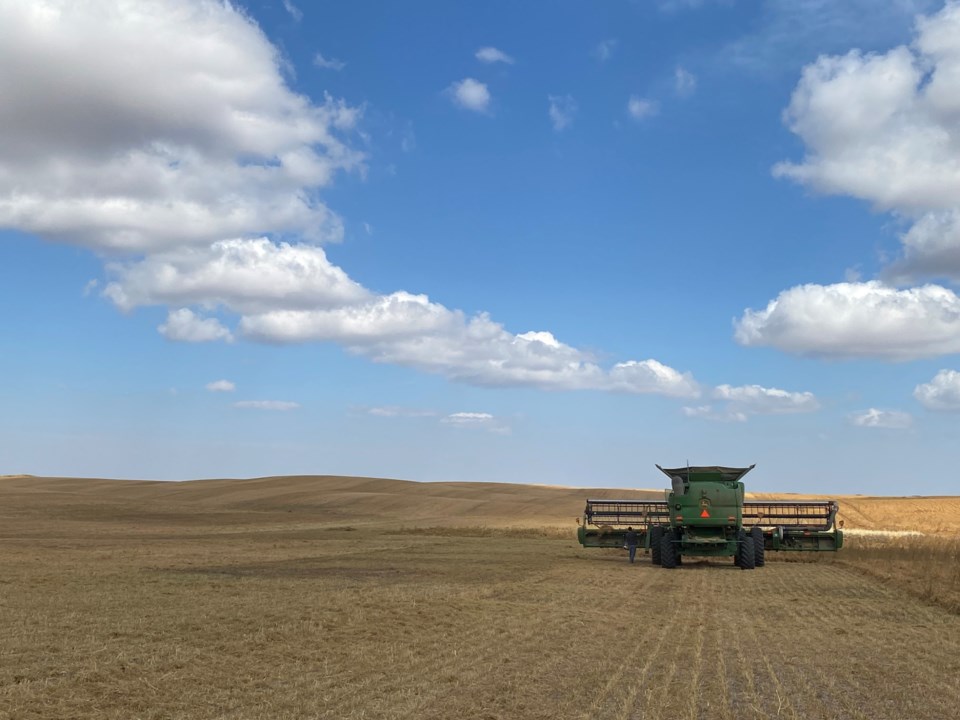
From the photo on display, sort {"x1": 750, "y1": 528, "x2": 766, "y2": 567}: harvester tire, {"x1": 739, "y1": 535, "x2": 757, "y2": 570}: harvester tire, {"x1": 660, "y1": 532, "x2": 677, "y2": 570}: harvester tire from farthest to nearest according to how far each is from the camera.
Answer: {"x1": 750, "y1": 528, "x2": 766, "y2": 567}: harvester tire
{"x1": 660, "y1": 532, "x2": 677, "y2": 570}: harvester tire
{"x1": 739, "y1": 535, "x2": 757, "y2": 570}: harvester tire

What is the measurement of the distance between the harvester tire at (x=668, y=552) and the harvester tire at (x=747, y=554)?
230 centimetres

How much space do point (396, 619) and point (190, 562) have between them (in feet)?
47.1

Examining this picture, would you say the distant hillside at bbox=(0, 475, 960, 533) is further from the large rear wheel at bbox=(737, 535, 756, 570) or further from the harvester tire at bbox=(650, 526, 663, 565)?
the large rear wheel at bbox=(737, 535, 756, 570)

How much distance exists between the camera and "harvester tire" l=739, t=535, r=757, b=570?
31.3 metres

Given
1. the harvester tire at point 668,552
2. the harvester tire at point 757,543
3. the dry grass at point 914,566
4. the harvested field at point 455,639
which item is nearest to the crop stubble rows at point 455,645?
the harvested field at point 455,639

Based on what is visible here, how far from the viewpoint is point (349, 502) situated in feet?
254

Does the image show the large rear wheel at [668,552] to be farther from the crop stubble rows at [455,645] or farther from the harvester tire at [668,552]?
the crop stubble rows at [455,645]

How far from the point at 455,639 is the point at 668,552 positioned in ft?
60.1

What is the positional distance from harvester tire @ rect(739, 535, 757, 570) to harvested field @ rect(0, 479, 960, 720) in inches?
50.9

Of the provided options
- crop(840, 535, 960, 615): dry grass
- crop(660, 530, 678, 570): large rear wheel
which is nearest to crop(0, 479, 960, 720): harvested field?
crop(840, 535, 960, 615): dry grass

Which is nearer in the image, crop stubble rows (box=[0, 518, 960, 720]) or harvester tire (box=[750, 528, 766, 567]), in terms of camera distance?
crop stubble rows (box=[0, 518, 960, 720])

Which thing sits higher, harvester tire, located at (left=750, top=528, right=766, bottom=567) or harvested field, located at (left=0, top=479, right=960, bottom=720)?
harvester tire, located at (left=750, top=528, right=766, bottom=567)

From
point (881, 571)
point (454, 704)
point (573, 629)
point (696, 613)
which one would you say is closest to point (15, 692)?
point (454, 704)

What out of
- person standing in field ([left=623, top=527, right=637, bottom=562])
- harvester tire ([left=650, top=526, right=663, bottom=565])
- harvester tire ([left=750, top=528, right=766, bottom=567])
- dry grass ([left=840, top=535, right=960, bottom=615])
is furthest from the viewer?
person standing in field ([left=623, top=527, right=637, bottom=562])
